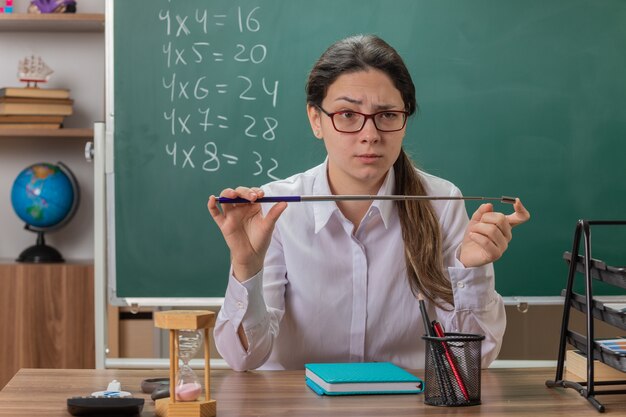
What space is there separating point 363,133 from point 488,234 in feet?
1.27

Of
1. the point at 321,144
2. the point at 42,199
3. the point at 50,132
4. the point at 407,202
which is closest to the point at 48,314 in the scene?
the point at 42,199

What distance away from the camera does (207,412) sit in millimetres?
1333

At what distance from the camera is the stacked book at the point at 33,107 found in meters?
3.24

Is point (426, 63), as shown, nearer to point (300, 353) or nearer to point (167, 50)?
point (167, 50)

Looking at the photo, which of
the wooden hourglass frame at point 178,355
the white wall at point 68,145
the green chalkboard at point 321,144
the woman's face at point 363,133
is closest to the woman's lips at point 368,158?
the woman's face at point 363,133

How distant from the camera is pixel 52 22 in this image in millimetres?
3334

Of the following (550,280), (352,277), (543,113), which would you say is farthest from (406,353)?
(543,113)

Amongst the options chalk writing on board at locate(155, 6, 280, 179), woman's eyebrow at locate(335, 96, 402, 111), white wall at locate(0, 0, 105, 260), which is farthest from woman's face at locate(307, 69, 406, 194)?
white wall at locate(0, 0, 105, 260)

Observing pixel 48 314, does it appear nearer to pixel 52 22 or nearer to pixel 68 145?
pixel 68 145

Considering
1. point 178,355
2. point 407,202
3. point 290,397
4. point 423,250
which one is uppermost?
point 407,202

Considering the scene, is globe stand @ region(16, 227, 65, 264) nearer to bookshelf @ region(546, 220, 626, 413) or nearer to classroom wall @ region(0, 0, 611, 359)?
classroom wall @ region(0, 0, 611, 359)

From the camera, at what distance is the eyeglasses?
1.90m

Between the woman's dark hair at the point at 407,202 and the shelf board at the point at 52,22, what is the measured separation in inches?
60.7

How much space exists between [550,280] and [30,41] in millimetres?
2253
